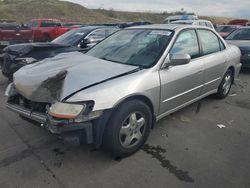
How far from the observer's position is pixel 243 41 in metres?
8.38

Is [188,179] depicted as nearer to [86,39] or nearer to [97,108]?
[97,108]

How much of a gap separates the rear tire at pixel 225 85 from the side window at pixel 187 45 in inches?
53.3

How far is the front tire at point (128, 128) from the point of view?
2.68 metres

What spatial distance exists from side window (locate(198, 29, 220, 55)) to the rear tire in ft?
2.39

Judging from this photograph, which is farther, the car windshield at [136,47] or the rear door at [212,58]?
the rear door at [212,58]

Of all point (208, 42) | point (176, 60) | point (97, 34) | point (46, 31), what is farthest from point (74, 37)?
point (46, 31)

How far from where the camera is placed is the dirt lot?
8.38 ft

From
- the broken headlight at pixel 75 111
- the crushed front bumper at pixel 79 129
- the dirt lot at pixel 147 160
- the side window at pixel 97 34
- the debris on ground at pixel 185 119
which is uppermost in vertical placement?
the side window at pixel 97 34

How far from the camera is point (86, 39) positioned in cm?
707

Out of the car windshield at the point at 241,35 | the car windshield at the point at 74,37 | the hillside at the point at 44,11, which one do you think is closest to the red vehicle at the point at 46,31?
the car windshield at the point at 74,37

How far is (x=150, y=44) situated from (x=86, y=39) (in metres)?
3.97

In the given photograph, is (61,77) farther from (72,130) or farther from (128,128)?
(128,128)

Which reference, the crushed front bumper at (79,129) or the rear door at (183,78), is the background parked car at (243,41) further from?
the crushed front bumper at (79,129)

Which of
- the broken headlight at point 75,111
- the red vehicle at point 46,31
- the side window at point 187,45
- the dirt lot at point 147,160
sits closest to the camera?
the broken headlight at point 75,111
